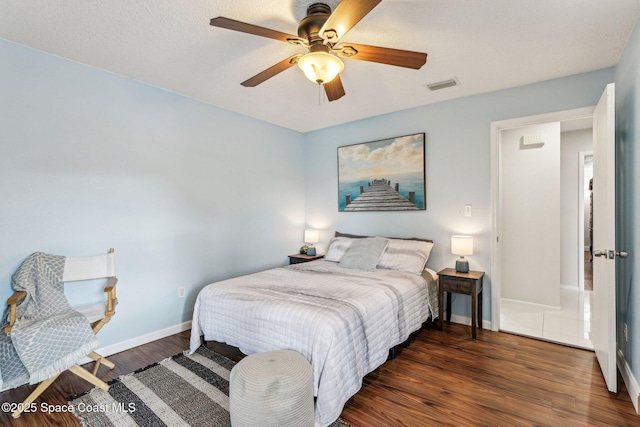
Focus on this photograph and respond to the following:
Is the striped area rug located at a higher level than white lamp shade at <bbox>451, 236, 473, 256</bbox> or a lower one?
lower

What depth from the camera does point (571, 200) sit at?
4.66 m

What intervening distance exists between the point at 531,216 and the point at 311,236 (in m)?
3.07

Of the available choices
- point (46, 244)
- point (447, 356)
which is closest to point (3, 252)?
point (46, 244)

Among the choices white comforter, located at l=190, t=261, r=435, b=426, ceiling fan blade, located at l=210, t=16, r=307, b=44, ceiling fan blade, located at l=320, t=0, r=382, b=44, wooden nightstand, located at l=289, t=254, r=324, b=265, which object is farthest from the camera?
wooden nightstand, located at l=289, t=254, r=324, b=265

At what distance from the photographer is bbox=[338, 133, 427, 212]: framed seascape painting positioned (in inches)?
149

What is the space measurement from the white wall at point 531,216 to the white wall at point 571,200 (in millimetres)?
954

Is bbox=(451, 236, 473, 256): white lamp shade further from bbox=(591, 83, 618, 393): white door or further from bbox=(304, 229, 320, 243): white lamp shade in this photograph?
bbox=(304, 229, 320, 243): white lamp shade

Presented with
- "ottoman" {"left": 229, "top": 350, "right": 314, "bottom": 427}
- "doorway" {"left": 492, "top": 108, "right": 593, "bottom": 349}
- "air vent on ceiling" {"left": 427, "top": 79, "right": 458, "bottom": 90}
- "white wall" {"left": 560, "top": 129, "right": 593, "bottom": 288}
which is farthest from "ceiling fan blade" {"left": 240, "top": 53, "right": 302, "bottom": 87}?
"white wall" {"left": 560, "top": 129, "right": 593, "bottom": 288}

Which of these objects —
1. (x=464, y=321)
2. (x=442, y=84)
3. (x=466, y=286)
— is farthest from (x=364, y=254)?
(x=442, y=84)

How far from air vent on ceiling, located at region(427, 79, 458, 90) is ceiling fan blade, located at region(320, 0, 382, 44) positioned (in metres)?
1.63

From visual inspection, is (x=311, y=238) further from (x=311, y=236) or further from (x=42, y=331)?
(x=42, y=331)

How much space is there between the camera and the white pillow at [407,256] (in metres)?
3.29

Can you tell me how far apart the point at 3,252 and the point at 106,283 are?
0.72 meters

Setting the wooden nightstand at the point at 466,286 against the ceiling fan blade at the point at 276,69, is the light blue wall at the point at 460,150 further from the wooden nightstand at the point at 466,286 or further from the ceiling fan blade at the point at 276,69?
the ceiling fan blade at the point at 276,69
